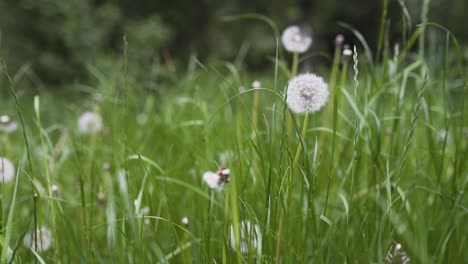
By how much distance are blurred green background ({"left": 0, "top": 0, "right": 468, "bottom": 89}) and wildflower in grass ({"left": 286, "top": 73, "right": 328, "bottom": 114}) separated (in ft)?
9.73

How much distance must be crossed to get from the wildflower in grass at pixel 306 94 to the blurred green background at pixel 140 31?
296cm

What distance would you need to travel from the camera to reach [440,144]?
146 centimetres

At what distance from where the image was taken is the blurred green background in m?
5.62

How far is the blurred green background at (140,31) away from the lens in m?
5.62

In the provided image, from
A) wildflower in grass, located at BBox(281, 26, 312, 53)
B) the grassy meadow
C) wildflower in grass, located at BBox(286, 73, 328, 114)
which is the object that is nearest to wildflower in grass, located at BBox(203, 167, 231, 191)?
the grassy meadow

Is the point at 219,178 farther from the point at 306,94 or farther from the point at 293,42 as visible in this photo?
the point at 293,42

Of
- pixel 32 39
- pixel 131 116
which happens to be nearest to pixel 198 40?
pixel 32 39

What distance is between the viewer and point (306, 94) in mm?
937

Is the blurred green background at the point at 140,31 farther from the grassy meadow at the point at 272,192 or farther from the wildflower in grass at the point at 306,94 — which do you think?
the wildflower in grass at the point at 306,94

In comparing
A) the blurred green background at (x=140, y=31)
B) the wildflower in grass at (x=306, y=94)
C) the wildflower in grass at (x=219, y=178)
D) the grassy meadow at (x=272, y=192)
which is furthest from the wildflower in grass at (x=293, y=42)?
the blurred green background at (x=140, y=31)

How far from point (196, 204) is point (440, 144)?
0.71 meters

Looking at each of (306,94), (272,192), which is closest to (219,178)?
(272,192)

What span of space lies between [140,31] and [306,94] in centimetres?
525

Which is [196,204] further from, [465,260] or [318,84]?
[465,260]
